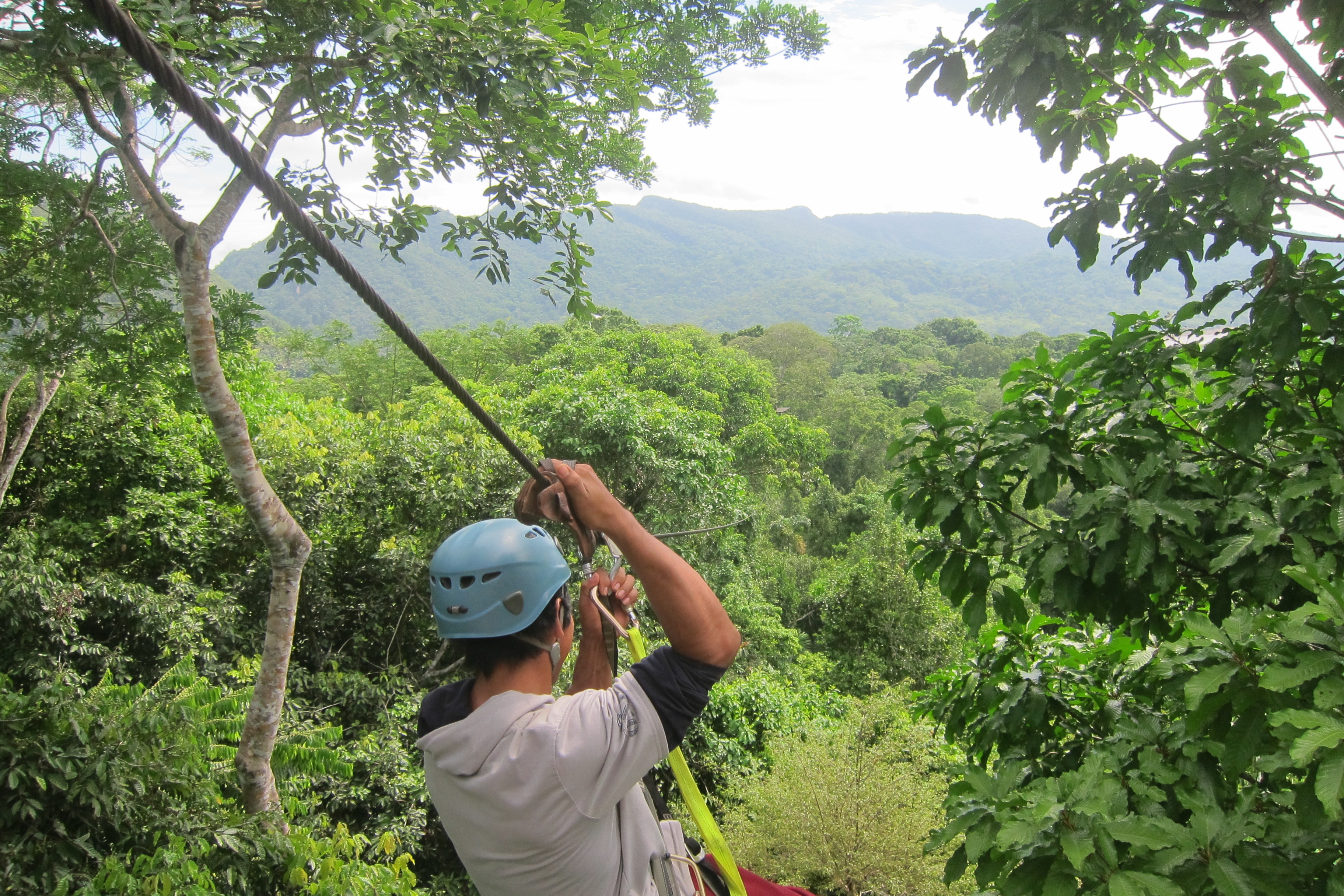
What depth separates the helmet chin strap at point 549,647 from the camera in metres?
1.32

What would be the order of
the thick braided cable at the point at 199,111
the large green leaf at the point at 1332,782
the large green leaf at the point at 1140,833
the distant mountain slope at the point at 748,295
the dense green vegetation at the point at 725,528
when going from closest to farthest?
1. the thick braided cable at the point at 199,111
2. the large green leaf at the point at 1332,782
3. the large green leaf at the point at 1140,833
4. the dense green vegetation at the point at 725,528
5. the distant mountain slope at the point at 748,295

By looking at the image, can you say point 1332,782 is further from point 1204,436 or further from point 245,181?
point 245,181

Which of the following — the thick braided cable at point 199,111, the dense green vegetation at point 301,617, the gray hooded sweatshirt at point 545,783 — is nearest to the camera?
the thick braided cable at point 199,111

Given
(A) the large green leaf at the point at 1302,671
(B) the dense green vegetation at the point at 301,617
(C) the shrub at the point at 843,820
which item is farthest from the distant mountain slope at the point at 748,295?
(A) the large green leaf at the point at 1302,671

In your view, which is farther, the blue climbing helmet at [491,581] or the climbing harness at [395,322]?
the blue climbing helmet at [491,581]

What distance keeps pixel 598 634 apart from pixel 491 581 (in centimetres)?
33

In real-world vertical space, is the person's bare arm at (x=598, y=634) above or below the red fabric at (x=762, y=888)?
above

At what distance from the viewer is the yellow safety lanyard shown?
1.34m

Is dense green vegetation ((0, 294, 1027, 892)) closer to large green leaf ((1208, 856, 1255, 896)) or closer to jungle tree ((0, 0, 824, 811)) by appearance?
jungle tree ((0, 0, 824, 811))

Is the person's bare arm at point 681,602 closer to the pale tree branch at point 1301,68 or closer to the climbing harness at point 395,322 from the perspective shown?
the climbing harness at point 395,322

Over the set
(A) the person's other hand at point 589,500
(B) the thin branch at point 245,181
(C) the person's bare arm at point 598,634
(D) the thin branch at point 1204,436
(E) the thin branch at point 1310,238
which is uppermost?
(B) the thin branch at point 245,181

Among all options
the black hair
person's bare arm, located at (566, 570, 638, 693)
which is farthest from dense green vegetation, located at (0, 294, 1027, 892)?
the black hair

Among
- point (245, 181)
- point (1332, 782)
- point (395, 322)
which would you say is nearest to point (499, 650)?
point (395, 322)

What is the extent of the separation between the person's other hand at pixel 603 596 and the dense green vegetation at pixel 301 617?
2.77m
